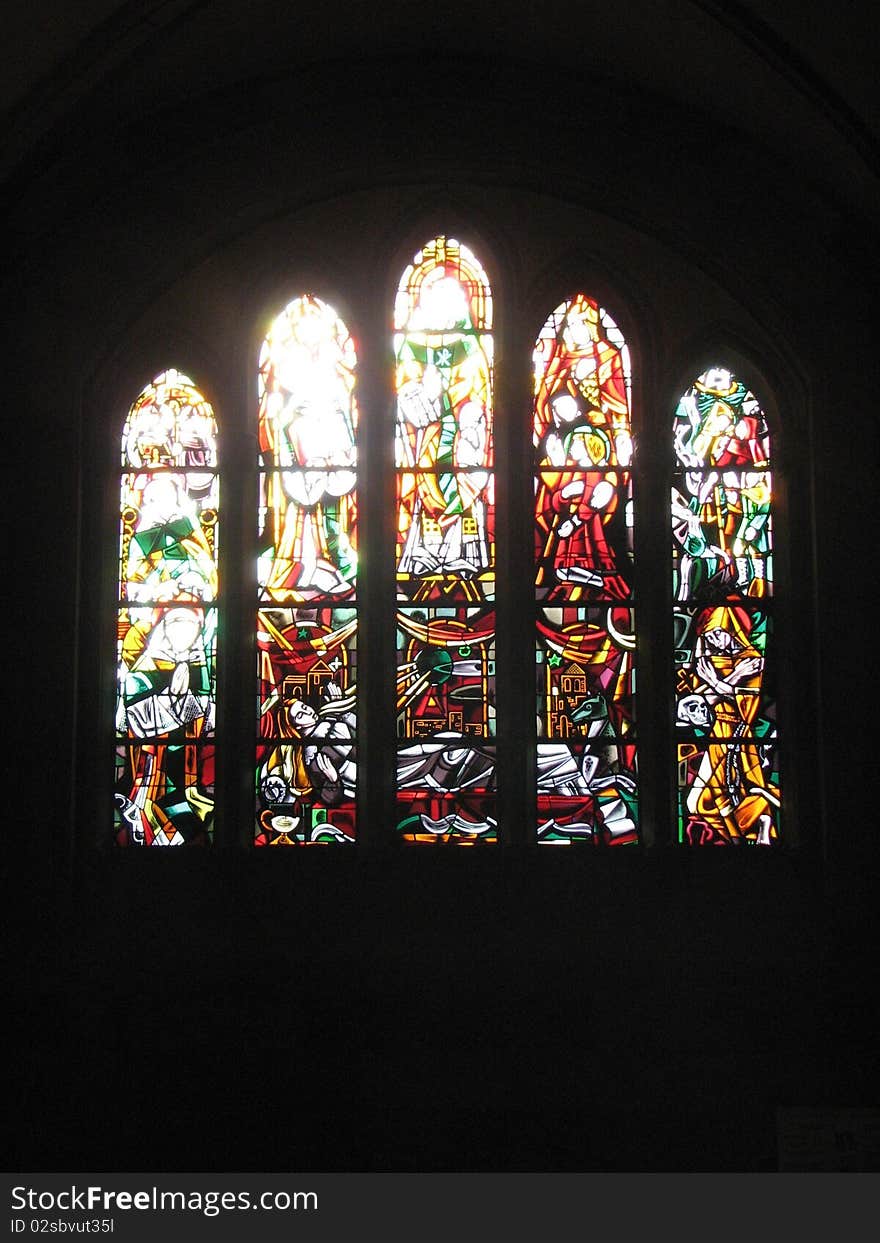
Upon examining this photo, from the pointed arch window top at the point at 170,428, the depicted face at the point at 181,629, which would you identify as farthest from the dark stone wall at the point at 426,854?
the depicted face at the point at 181,629

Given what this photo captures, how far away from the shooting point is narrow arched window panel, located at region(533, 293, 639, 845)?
Answer: 284 inches

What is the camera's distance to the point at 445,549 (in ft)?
24.3

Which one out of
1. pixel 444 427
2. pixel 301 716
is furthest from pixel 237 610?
pixel 444 427

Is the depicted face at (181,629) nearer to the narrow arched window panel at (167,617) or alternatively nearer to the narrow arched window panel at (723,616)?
the narrow arched window panel at (167,617)

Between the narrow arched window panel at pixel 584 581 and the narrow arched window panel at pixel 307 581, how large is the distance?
0.97 meters

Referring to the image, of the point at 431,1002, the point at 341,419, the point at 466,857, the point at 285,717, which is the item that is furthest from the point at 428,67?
the point at 431,1002

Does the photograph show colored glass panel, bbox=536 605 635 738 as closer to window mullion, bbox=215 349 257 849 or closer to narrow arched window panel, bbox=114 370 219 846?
window mullion, bbox=215 349 257 849

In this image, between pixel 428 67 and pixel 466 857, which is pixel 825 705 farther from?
pixel 428 67

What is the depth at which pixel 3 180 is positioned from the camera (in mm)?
6840

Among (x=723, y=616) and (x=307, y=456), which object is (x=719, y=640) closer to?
(x=723, y=616)

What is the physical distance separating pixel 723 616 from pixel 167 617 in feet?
9.29

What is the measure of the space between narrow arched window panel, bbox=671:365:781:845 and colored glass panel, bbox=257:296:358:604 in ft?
5.62

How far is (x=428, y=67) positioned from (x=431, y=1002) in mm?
4732

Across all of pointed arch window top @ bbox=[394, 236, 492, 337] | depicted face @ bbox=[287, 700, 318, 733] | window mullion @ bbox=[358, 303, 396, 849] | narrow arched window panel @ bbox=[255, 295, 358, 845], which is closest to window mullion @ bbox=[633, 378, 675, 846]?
pointed arch window top @ bbox=[394, 236, 492, 337]
